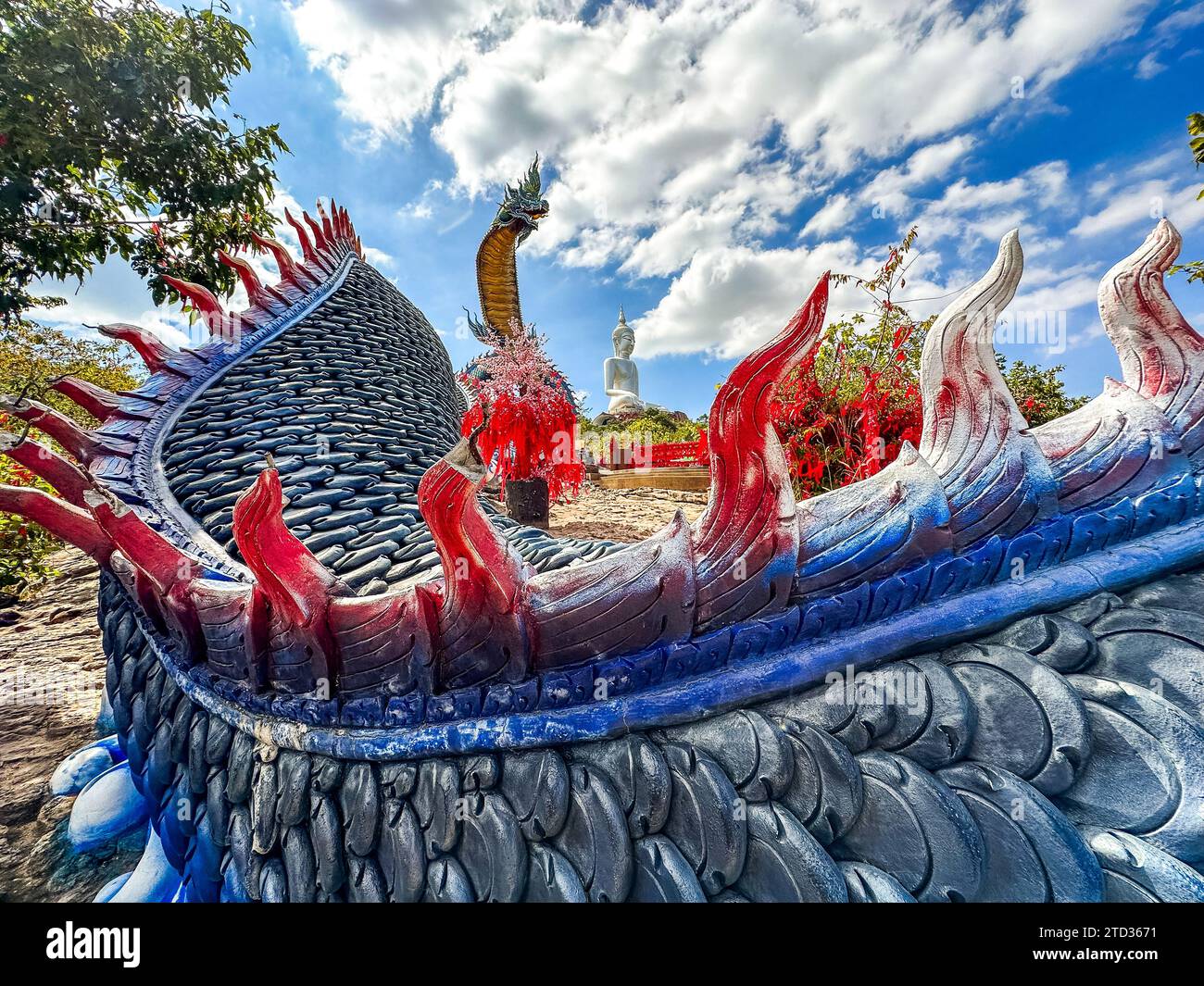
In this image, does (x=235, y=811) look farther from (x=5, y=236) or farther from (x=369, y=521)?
(x=5, y=236)


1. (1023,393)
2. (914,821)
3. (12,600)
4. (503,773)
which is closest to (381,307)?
(503,773)

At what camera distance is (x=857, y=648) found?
30.9 inches

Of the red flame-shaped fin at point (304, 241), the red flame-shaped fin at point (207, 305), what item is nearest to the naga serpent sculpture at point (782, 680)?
the red flame-shaped fin at point (207, 305)

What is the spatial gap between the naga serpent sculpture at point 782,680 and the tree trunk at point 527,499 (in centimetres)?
515

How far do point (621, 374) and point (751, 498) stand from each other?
96.8 feet

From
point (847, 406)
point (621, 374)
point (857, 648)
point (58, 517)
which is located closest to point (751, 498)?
point (857, 648)

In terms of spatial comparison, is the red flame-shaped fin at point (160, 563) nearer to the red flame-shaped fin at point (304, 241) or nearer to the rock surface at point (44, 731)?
the rock surface at point (44, 731)

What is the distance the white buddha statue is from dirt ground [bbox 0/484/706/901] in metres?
23.3

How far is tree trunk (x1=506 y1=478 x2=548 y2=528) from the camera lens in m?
6.25

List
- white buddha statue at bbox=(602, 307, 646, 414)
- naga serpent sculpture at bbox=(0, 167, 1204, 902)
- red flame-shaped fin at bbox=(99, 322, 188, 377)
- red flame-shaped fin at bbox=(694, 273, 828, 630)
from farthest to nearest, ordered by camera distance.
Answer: white buddha statue at bbox=(602, 307, 646, 414), red flame-shaped fin at bbox=(99, 322, 188, 377), red flame-shaped fin at bbox=(694, 273, 828, 630), naga serpent sculpture at bbox=(0, 167, 1204, 902)

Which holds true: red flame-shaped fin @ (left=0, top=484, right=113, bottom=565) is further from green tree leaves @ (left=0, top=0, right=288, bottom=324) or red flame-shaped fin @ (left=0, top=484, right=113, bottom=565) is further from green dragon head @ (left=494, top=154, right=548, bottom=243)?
green dragon head @ (left=494, top=154, right=548, bottom=243)

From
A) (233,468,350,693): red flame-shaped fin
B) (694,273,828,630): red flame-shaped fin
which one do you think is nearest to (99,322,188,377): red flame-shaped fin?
(233,468,350,693): red flame-shaped fin

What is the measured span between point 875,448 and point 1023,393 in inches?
128
